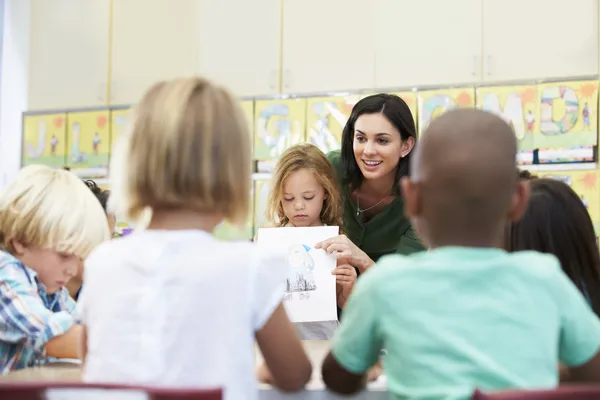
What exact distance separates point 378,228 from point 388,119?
0.36m

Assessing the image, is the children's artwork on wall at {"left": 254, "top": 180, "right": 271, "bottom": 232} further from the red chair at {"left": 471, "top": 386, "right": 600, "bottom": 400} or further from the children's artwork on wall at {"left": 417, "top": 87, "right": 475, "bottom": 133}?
the red chair at {"left": 471, "top": 386, "right": 600, "bottom": 400}

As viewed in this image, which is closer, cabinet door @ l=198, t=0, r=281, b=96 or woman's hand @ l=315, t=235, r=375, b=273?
woman's hand @ l=315, t=235, r=375, b=273

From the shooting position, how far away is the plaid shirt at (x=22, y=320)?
4.90 feet

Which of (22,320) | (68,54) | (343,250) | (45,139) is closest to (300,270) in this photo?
(343,250)

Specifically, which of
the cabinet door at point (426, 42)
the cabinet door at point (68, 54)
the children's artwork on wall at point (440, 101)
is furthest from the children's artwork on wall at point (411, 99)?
the cabinet door at point (68, 54)

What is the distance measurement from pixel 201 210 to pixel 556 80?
3467 mm

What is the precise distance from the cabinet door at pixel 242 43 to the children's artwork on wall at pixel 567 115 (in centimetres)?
170

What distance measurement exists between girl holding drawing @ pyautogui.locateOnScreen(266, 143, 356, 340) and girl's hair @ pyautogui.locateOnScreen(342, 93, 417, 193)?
0.27ft

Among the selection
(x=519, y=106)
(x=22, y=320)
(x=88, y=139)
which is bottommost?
(x=22, y=320)

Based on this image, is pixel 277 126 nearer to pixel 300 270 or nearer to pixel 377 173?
pixel 377 173

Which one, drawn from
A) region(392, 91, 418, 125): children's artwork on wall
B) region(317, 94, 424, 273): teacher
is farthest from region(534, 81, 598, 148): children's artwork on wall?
region(317, 94, 424, 273): teacher

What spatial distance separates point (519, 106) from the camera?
4.08 m

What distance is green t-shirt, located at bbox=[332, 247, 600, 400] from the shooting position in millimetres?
909

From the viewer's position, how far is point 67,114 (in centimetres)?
515
